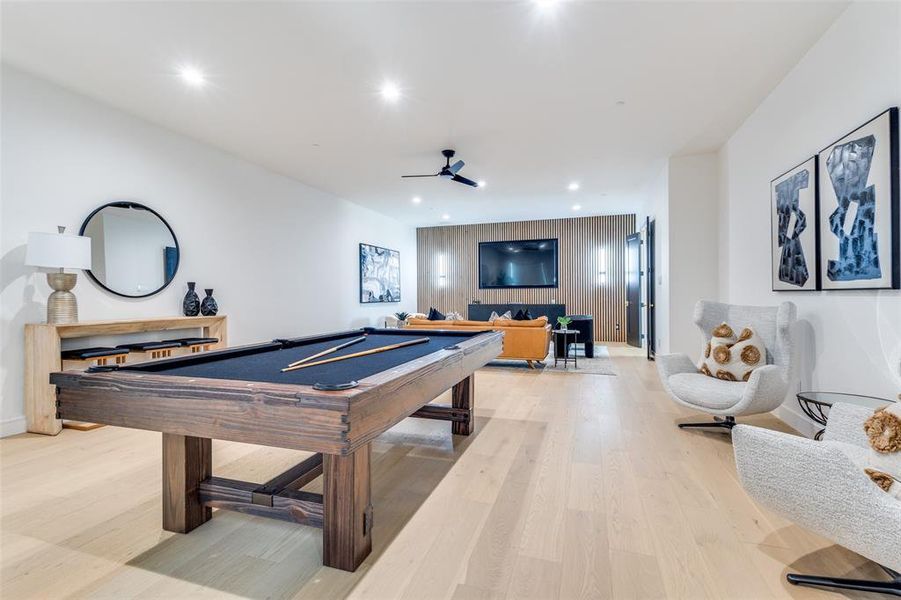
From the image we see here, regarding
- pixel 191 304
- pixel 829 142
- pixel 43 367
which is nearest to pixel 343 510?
pixel 43 367

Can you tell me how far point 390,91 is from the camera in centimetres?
354

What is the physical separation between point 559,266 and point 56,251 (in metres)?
8.66

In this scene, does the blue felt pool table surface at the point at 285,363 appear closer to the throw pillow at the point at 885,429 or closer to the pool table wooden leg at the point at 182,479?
the pool table wooden leg at the point at 182,479

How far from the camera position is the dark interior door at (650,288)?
6.51 metres

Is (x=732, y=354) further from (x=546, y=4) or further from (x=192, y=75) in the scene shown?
(x=192, y=75)

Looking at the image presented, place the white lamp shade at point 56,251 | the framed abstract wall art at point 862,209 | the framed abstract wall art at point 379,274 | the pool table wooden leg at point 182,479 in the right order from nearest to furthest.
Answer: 1. the pool table wooden leg at point 182,479
2. the framed abstract wall art at point 862,209
3. the white lamp shade at point 56,251
4. the framed abstract wall art at point 379,274

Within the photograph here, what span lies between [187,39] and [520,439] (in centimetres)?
365

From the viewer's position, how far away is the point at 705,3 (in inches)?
97.3

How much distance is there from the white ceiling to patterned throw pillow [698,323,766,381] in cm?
209

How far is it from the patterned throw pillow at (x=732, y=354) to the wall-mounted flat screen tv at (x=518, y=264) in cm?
650

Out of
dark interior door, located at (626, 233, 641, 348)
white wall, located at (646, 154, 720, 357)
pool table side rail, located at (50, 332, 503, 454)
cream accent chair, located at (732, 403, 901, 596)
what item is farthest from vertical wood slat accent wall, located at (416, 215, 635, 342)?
pool table side rail, located at (50, 332, 503, 454)

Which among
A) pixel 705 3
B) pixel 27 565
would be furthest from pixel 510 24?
pixel 27 565

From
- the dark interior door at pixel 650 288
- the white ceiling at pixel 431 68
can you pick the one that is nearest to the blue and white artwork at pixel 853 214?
the white ceiling at pixel 431 68

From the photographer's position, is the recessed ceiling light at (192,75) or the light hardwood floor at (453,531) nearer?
the light hardwood floor at (453,531)
